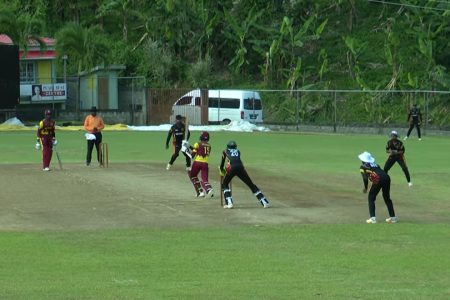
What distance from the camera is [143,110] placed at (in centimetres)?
5981

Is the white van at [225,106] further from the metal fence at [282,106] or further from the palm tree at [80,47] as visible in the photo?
the palm tree at [80,47]

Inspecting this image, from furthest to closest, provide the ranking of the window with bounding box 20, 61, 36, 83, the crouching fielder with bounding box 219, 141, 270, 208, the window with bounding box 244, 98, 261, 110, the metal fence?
the window with bounding box 20, 61, 36, 83
the window with bounding box 244, 98, 261, 110
the metal fence
the crouching fielder with bounding box 219, 141, 270, 208

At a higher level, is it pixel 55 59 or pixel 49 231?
pixel 55 59

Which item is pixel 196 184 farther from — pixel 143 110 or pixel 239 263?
pixel 143 110

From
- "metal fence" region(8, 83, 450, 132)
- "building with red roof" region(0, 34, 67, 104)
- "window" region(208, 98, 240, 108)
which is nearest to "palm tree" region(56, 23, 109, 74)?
"building with red roof" region(0, 34, 67, 104)

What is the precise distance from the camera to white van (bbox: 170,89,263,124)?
5600 centimetres

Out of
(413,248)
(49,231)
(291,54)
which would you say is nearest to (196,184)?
(49,231)

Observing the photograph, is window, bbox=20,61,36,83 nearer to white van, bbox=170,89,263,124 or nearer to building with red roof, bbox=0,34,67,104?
building with red roof, bbox=0,34,67,104

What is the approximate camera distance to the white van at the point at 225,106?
56.0 meters

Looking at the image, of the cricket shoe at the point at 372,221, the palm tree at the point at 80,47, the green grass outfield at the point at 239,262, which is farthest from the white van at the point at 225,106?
the cricket shoe at the point at 372,221

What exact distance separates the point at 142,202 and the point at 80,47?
40034 millimetres

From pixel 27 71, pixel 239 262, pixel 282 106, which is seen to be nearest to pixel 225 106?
pixel 282 106

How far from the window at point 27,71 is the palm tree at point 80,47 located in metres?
2.13

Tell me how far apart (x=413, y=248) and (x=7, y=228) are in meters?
7.73
